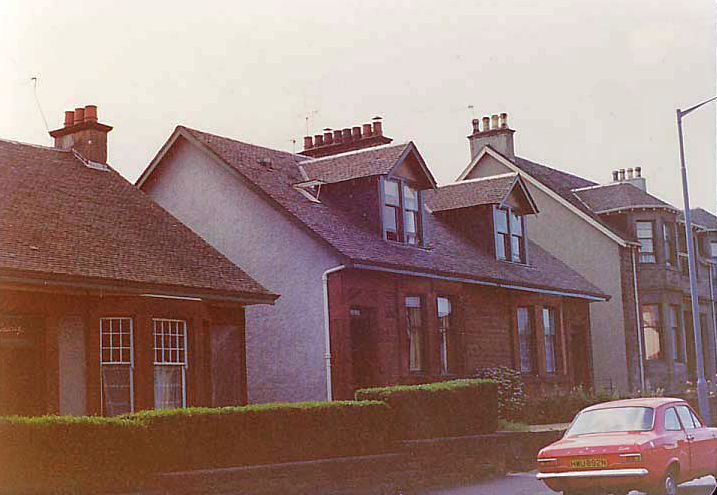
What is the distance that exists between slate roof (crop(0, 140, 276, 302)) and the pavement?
5.96 m

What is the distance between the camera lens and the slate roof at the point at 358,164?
27719mm

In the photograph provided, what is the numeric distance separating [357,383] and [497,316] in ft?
22.6

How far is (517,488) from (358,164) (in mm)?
11000

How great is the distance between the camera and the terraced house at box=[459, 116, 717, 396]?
40688mm

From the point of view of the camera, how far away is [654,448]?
15.6 metres

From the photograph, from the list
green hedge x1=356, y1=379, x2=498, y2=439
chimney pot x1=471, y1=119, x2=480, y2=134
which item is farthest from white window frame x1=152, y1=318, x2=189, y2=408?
chimney pot x1=471, y1=119, x2=480, y2=134

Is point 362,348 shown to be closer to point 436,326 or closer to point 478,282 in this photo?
point 436,326

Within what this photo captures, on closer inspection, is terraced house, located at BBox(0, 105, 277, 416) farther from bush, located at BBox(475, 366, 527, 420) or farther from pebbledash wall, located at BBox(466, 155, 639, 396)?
pebbledash wall, located at BBox(466, 155, 639, 396)

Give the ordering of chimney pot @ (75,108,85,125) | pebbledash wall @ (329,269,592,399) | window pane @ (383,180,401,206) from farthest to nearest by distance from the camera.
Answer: window pane @ (383,180,401,206) < pebbledash wall @ (329,269,592,399) < chimney pot @ (75,108,85,125)

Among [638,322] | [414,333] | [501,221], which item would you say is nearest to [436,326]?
[414,333]

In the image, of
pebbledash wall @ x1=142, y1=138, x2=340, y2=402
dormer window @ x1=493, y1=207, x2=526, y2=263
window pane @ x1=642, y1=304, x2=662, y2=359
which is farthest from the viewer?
window pane @ x1=642, y1=304, x2=662, y2=359

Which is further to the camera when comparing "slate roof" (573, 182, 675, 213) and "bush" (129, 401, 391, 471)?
Result: "slate roof" (573, 182, 675, 213)

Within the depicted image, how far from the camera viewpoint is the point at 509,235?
33.4 m

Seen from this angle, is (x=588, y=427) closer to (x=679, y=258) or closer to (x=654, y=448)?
(x=654, y=448)
